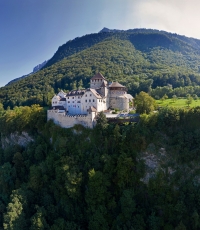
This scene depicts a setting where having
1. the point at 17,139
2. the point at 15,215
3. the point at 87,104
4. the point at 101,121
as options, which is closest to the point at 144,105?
the point at 101,121

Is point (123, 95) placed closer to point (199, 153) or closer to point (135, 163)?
point (135, 163)

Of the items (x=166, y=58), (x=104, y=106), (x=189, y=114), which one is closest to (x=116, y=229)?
(x=189, y=114)

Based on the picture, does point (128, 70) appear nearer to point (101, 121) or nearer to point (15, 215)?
point (101, 121)

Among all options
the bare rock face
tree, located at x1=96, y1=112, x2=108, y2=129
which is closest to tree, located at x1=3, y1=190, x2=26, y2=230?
the bare rock face

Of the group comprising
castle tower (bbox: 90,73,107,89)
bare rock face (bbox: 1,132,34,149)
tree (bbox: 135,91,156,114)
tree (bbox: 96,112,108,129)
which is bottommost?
bare rock face (bbox: 1,132,34,149)

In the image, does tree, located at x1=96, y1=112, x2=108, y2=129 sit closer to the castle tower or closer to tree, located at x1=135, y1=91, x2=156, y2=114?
tree, located at x1=135, y1=91, x2=156, y2=114

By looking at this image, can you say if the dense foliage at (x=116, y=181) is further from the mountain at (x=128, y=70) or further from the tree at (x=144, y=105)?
the mountain at (x=128, y=70)

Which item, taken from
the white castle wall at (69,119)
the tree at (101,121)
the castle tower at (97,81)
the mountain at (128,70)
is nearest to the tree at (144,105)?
the tree at (101,121)
